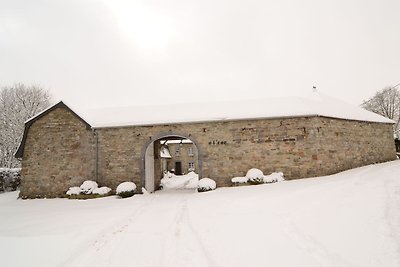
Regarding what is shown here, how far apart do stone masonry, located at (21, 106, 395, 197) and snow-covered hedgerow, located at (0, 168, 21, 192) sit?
152 inches

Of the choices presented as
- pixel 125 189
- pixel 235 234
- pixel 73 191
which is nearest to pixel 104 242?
pixel 235 234

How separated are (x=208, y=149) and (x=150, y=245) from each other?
894cm

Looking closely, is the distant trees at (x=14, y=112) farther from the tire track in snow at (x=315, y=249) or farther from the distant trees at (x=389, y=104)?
the distant trees at (x=389, y=104)

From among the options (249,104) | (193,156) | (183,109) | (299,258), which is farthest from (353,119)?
(193,156)

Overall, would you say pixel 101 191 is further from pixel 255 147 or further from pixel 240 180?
pixel 255 147

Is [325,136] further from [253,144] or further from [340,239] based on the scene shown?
[340,239]

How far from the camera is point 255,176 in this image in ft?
41.7

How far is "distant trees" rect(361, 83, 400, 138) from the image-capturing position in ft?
104

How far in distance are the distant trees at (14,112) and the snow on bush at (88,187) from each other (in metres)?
15.7

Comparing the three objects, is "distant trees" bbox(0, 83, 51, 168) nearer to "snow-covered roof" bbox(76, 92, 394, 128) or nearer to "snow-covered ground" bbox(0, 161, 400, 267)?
"snow-covered roof" bbox(76, 92, 394, 128)

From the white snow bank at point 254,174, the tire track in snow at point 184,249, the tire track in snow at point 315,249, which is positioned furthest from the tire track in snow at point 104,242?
the white snow bank at point 254,174

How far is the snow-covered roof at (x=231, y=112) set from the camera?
45.9ft

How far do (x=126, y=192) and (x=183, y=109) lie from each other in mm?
6169

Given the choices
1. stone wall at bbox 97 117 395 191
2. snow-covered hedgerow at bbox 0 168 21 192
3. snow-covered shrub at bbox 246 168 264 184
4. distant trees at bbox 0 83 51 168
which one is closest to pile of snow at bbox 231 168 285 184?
snow-covered shrub at bbox 246 168 264 184
